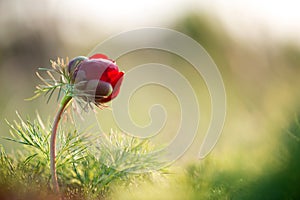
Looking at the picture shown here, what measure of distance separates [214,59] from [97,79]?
3009mm

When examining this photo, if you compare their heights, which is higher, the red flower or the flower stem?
the red flower

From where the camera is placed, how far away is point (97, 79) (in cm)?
45

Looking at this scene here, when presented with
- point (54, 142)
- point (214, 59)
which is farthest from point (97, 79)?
point (214, 59)

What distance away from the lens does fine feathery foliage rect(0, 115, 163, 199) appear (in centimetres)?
46

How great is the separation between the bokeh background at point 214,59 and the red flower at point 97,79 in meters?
0.10

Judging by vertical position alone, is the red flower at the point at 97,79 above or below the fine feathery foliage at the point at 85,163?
above

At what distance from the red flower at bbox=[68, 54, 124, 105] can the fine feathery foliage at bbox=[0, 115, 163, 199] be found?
0.17 feet

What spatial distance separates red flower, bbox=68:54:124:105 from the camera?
0.45 metres

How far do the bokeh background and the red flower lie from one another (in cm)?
10

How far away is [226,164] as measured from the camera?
0.35 meters

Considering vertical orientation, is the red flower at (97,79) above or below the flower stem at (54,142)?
above

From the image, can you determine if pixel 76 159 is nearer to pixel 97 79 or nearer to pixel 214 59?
pixel 97 79

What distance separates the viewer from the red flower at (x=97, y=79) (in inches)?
17.8

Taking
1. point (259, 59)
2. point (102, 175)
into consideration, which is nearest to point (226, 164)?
point (102, 175)
